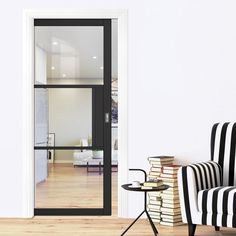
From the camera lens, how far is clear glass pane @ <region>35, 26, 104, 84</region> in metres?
4.98

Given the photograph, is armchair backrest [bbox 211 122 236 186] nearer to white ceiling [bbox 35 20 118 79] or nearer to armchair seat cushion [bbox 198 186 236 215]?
armchair seat cushion [bbox 198 186 236 215]

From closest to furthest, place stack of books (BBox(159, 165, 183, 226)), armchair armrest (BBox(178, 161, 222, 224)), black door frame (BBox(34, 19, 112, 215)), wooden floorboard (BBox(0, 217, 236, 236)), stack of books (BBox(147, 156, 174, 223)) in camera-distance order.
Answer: armchair armrest (BBox(178, 161, 222, 224)) → wooden floorboard (BBox(0, 217, 236, 236)) → stack of books (BBox(159, 165, 183, 226)) → stack of books (BBox(147, 156, 174, 223)) → black door frame (BBox(34, 19, 112, 215))

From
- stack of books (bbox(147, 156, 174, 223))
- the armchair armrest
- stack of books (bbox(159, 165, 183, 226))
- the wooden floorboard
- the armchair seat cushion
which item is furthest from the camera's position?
stack of books (bbox(147, 156, 174, 223))

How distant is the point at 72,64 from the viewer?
5.00 m

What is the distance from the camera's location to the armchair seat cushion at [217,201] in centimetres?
362

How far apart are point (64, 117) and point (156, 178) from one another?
122cm

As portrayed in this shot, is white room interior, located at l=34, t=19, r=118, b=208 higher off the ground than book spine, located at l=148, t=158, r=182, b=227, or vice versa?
white room interior, located at l=34, t=19, r=118, b=208

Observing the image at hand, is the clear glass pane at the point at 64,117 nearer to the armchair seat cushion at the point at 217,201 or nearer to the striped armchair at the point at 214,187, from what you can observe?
the striped armchair at the point at 214,187

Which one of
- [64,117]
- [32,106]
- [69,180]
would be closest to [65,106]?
[64,117]

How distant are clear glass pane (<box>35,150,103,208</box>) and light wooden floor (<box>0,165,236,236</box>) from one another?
0.4 inches

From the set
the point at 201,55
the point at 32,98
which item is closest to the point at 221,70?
the point at 201,55

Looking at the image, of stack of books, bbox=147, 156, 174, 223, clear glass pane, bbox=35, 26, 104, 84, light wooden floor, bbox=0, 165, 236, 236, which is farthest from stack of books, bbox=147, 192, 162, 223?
clear glass pane, bbox=35, 26, 104, 84

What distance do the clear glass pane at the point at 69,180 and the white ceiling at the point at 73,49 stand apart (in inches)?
34.2

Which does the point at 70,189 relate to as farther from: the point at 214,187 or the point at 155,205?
the point at 214,187
